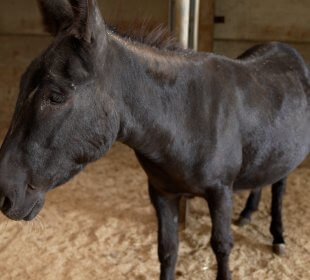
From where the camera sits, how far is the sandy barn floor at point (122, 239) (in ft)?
7.67

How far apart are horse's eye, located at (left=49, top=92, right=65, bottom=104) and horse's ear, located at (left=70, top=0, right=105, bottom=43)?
0.17 m

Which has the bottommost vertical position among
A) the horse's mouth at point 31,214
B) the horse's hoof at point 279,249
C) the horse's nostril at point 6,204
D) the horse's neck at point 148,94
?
the horse's hoof at point 279,249

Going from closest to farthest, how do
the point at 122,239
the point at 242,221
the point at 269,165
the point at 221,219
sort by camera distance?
the point at 221,219
the point at 269,165
the point at 122,239
the point at 242,221

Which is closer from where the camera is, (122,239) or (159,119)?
(159,119)

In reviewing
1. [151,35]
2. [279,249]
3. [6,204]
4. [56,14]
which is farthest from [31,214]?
[279,249]

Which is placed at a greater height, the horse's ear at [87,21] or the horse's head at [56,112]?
the horse's ear at [87,21]

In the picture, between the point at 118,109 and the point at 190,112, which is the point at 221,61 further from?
the point at 118,109

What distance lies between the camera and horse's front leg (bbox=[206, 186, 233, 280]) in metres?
1.74

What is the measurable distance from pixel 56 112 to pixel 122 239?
1.65 metres

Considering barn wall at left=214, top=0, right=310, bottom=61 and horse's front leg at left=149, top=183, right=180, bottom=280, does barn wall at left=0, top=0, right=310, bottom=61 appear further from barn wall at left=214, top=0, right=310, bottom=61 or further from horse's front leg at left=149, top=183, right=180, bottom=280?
horse's front leg at left=149, top=183, right=180, bottom=280

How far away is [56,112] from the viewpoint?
1190 mm

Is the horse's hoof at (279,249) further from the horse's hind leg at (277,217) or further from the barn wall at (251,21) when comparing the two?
the barn wall at (251,21)

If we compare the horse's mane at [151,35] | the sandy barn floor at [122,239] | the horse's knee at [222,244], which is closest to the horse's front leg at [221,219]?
the horse's knee at [222,244]

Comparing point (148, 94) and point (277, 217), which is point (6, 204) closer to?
point (148, 94)
